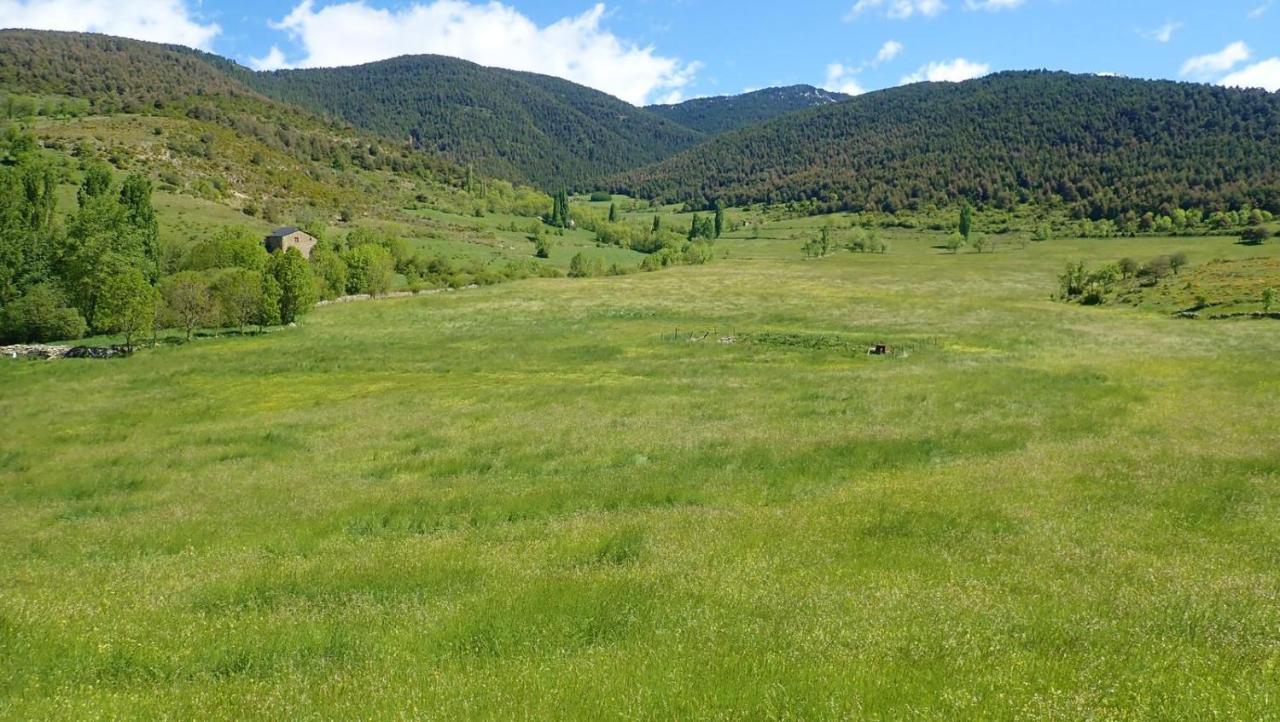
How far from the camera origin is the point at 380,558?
43.6ft

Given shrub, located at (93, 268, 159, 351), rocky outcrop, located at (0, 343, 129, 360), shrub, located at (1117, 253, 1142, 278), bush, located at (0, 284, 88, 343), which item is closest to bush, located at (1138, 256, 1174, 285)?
shrub, located at (1117, 253, 1142, 278)

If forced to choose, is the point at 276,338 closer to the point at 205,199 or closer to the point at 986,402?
the point at 986,402

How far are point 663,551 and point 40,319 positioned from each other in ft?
269

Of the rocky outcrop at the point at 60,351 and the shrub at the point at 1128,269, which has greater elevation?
the shrub at the point at 1128,269

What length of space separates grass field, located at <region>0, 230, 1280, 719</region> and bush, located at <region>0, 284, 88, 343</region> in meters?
36.6

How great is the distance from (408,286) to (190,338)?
194ft

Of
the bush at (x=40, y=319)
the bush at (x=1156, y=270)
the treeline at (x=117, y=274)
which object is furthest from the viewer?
the bush at (x=1156, y=270)

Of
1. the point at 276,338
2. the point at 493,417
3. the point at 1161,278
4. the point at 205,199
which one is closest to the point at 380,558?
the point at 493,417

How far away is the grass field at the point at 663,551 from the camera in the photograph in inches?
286

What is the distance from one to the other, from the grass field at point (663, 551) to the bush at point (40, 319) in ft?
120

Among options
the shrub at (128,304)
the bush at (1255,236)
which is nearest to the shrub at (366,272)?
the shrub at (128,304)

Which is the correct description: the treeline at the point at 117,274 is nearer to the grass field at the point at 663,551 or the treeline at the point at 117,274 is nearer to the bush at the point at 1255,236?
the grass field at the point at 663,551

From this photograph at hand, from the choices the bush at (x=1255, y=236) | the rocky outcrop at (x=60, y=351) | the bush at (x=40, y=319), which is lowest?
the rocky outcrop at (x=60, y=351)

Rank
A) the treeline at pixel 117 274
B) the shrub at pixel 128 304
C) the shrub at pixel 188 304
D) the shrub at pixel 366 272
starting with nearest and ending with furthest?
the shrub at pixel 128 304
the treeline at pixel 117 274
the shrub at pixel 188 304
the shrub at pixel 366 272
